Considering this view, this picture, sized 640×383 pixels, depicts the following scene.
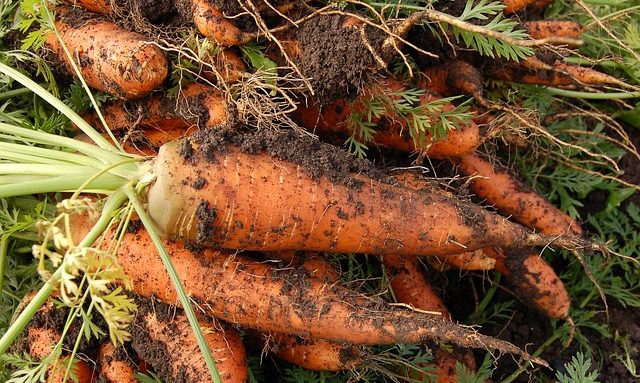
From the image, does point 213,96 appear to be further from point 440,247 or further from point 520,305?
point 520,305

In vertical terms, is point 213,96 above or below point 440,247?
above

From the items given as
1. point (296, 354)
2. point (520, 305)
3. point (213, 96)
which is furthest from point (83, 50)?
point (520, 305)

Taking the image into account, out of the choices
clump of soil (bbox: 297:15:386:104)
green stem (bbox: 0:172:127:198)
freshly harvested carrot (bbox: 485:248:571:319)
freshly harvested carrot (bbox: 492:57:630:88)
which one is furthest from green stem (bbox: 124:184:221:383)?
freshly harvested carrot (bbox: 492:57:630:88)

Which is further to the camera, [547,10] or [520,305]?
[547,10]

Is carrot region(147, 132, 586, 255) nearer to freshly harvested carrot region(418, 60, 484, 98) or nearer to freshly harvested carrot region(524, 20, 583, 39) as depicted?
freshly harvested carrot region(418, 60, 484, 98)

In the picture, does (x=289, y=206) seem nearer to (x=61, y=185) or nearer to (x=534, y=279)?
(x=61, y=185)

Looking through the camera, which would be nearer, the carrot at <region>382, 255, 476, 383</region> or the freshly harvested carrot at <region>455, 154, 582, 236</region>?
the carrot at <region>382, 255, 476, 383</region>
